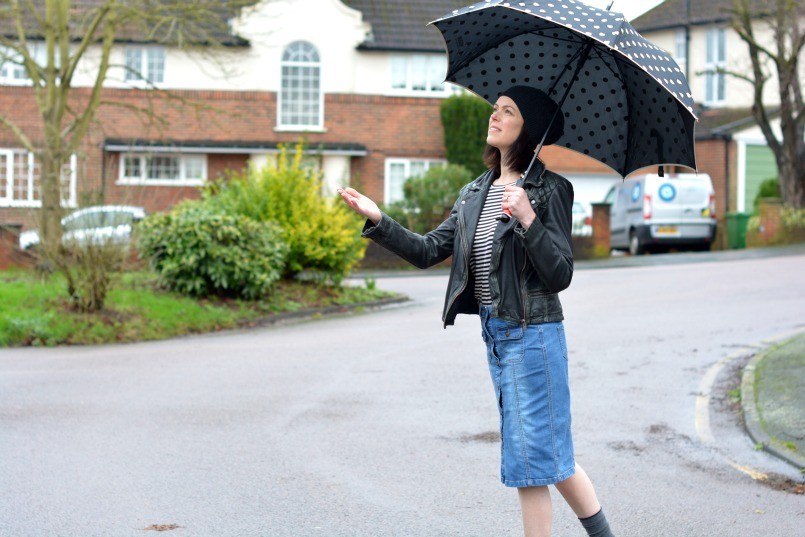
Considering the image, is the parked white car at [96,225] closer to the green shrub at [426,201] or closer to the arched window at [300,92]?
the green shrub at [426,201]

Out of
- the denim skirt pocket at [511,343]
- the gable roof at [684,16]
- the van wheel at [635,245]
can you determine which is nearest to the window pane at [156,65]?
the van wheel at [635,245]

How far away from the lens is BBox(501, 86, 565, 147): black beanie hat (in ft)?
15.0

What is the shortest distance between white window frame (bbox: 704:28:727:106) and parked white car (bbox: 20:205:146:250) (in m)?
28.5

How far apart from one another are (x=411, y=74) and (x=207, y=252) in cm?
1942

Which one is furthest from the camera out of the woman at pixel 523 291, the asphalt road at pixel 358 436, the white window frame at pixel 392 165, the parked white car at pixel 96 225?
the white window frame at pixel 392 165

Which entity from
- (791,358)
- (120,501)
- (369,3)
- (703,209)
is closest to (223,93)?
(369,3)

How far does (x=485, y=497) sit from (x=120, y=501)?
199cm

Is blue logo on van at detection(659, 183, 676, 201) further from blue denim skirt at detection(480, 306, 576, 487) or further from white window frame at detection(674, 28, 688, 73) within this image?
blue denim skirt at detection(480, 306, 576, 487)

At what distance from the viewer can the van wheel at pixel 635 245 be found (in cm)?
2945

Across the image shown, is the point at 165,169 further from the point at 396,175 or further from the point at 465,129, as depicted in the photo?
the point at 465,129

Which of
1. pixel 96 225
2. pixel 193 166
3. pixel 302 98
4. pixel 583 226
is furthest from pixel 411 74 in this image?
pixel 96 225

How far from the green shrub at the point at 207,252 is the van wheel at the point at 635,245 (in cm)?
1505

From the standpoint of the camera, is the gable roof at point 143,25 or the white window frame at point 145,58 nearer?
the gable roof at point 143,25

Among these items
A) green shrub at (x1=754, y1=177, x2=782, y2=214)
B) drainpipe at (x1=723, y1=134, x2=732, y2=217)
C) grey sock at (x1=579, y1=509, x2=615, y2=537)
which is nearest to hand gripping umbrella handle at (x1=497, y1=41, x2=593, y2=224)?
grey sock at (x1=579, y1=509, x2=615, y2=537)
